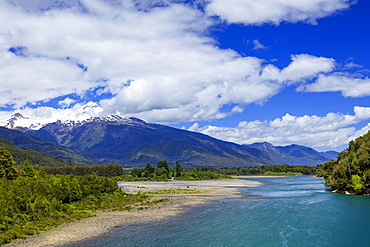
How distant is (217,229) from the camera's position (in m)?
55.3

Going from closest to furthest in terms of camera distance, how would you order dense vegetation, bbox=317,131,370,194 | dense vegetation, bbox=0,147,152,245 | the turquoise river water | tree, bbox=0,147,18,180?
1. the turquoise river water
2. dense vegetation, bbox=0,147,152,245
3. tree, bbox=0,147,18,180
4. dense vegetation, bbox=317,131,370,194

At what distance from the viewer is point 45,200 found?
206 feet

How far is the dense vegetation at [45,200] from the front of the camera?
51.9 metres

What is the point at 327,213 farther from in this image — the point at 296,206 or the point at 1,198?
the point at 1,198

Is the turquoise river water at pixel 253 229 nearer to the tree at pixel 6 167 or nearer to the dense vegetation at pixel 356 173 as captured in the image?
the dense vegetation at pixel 356 173

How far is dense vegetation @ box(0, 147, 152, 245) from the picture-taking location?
51903 millimetres

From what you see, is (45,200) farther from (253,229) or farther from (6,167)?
(6,167)

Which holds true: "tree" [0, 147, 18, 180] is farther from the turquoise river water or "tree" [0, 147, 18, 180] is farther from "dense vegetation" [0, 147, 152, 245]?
the turquoise river water

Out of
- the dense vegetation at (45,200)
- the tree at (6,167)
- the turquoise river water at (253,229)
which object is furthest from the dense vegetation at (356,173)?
the tree at (6,167)

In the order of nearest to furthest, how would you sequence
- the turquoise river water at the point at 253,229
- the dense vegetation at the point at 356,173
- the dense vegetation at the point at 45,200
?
the turquoise river water at the point at 253,229, the dense vegetation at the point at 45,200, the dense vegetation at the point at 356,173

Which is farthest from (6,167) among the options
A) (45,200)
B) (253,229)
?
(253,229)

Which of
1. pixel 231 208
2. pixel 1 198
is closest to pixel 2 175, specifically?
pixel 1 198

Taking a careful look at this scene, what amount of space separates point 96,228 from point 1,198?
56.9 ft

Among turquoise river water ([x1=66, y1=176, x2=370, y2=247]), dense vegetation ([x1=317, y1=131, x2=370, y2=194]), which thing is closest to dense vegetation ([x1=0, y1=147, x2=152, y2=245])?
turquoise river water ([x1=66, y1=176, x2=370, y2=247])
